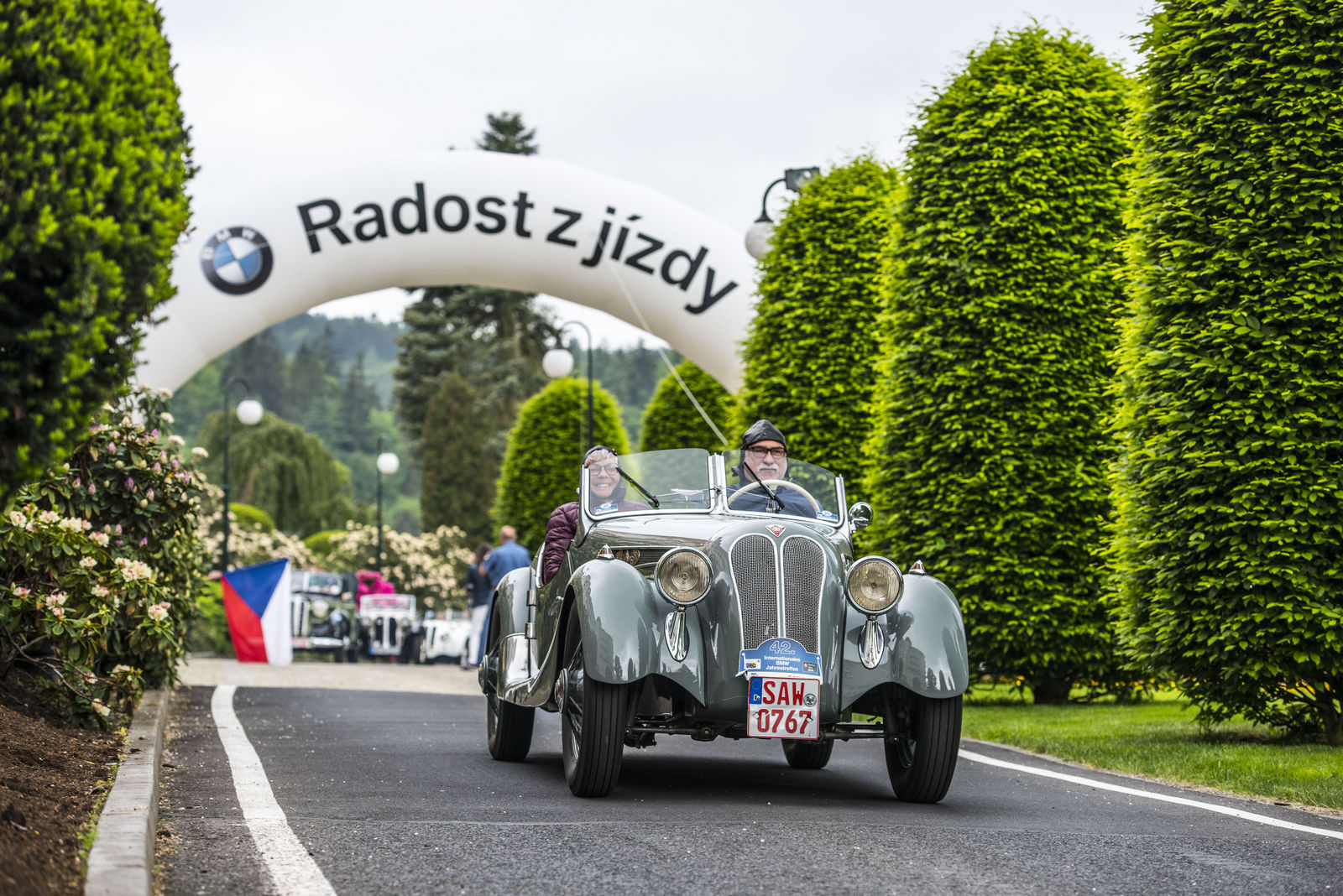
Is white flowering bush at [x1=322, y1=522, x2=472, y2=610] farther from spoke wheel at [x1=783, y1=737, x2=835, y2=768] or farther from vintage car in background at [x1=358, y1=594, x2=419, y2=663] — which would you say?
spoke wheel at [x1=783, y1=737, x2=835, y2=768]

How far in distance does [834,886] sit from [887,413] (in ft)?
29.9

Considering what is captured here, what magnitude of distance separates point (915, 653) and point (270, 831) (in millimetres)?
2930

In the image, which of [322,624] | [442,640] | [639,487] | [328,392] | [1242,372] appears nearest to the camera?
[639,487]

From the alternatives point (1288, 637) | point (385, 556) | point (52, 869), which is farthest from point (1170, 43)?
point (385, 556)

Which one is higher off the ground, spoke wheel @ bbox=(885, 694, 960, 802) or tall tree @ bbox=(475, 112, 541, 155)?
tall tree @ bbox=(475, 112, 541, 155)

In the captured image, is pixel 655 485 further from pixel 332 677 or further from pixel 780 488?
pixel 332 677

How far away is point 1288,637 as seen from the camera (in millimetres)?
8914

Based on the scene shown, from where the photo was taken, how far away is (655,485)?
8.04m

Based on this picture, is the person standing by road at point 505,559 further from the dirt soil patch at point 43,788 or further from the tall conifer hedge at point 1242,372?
the dirt soil patch at point 43,788

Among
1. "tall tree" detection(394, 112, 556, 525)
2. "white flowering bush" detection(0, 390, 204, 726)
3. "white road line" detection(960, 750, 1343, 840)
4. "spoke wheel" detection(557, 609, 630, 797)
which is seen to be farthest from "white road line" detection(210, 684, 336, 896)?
"tall tree" detection(394, 112, 556, 525)

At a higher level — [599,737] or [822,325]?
[822,325]

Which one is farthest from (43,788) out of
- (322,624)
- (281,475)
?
(281,475)

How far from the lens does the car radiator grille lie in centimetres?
658

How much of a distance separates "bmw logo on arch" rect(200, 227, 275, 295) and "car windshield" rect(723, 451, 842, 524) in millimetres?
10694
